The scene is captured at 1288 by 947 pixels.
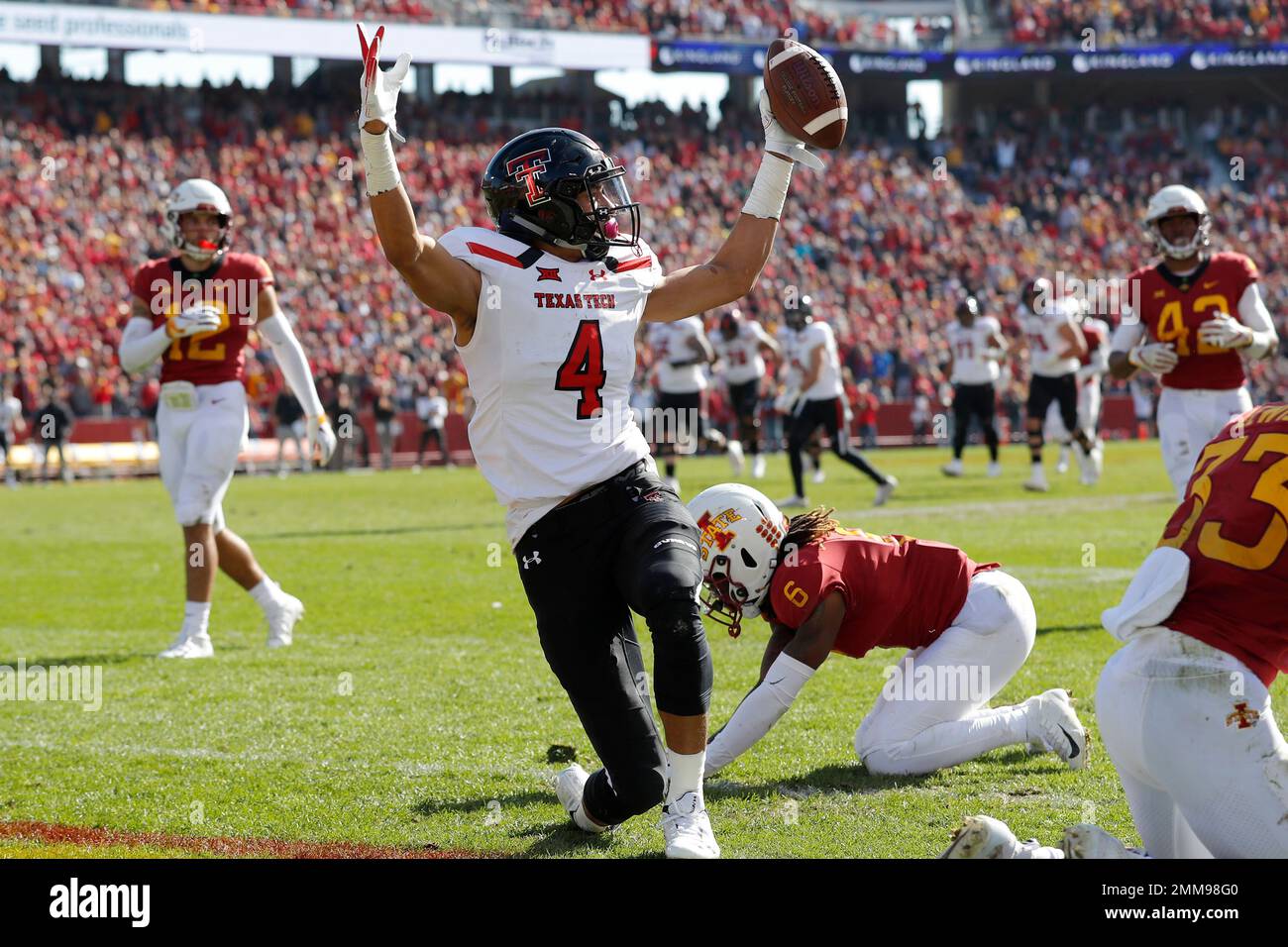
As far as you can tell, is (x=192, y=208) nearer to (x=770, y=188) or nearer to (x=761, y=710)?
(x=770, y=188)

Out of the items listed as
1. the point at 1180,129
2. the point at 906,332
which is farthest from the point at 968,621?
the point at 1180,129

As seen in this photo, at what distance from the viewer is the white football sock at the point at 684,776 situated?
13.1 feet

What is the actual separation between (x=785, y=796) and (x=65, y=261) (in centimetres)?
2558

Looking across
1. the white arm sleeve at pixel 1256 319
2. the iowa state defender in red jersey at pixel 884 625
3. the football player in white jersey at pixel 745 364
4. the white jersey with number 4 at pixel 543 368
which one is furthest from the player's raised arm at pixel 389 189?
the football player in white jersey at pixel 745 364

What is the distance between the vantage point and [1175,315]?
317 inches

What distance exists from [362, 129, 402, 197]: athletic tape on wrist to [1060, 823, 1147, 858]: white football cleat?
84.5 inches

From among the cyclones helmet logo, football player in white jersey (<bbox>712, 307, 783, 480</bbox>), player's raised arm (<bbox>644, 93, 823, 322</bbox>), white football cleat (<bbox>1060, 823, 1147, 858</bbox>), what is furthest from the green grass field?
football player in white jersey (<bbox>712, 307, 783, 480</bbox>)

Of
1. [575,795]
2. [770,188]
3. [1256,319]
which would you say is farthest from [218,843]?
[1256,319]

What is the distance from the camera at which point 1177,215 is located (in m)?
7.86

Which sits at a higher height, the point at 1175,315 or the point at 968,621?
the point at 1175,315

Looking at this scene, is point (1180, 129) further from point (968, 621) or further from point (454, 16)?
point (968, 621)

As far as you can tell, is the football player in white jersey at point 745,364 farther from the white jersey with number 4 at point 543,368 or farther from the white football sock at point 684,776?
the white football sock at point 684,776

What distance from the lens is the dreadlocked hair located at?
4.83 m
